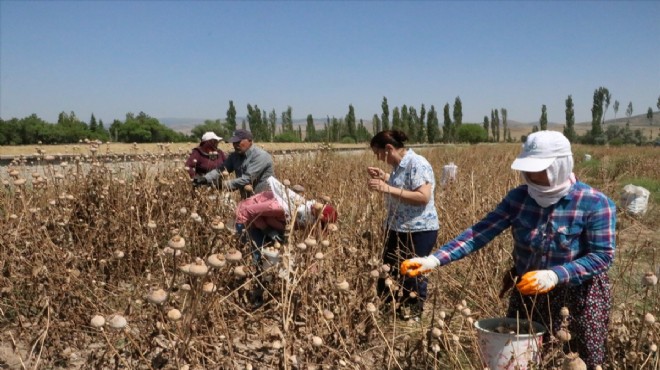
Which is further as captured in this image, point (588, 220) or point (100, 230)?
point (100, 230)

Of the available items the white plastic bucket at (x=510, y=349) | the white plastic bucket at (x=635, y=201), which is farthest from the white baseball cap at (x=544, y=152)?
the white plastic bucket at (x=635, y=201)

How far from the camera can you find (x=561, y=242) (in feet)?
5.76

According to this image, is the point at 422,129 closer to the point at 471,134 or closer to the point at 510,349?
the point at 471,134

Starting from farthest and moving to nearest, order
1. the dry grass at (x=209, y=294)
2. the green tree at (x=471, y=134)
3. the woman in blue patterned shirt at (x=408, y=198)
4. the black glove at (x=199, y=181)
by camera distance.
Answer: the green tree at (x=471, y=134) < the black glove at (x=199, y=181) < the woman in blue patterned shirt at (x=408, y=198) < the dry grass at (x=209, y=294)

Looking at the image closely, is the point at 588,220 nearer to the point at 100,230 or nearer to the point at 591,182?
the point at 100,230

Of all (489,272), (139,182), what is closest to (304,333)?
(489,272)

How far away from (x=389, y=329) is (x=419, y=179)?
0.91 m

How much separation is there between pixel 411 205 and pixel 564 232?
135cm

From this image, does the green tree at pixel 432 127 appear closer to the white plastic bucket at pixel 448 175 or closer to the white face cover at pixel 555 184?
the white plastic bucket at pixel 448 175

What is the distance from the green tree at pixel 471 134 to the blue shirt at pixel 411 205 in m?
53.8

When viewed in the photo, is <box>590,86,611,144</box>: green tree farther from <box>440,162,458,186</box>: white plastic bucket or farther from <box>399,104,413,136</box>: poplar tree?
<box>440,162,458,186</box>: white plastic bucket

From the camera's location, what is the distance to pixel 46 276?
2381 millimetres

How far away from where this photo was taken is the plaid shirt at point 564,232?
1.66 metres

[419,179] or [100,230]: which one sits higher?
[419,179]
